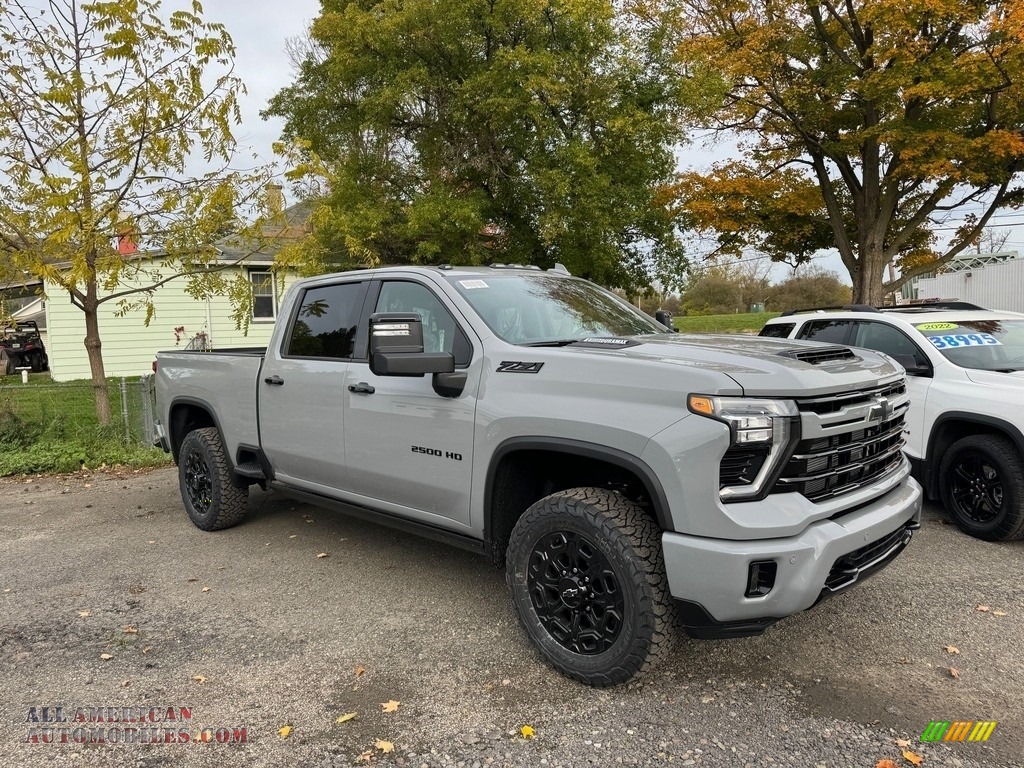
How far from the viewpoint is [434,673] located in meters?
3.50

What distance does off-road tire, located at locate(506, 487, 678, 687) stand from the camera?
9.96 feet

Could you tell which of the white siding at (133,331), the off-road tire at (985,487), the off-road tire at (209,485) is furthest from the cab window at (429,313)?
the white siding at (133,331)

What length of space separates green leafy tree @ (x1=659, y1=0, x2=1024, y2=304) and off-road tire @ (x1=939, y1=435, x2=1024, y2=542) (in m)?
9.65

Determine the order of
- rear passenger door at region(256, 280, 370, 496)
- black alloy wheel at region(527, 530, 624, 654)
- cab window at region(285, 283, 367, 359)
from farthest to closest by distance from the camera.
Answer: cab window at region(285, 283, 367, 359), rear passenger door at region(256, 280, 370, 496), black alloy wheel at region(527, 530, 624, 654)

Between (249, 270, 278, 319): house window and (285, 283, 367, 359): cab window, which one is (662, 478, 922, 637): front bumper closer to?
(285, 283, 367, 359): cab window

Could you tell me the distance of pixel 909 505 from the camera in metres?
3.50

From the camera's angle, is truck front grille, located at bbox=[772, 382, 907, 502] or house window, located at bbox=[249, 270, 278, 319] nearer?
truck front grille, located at bbox=[772, 382, 907, 502]

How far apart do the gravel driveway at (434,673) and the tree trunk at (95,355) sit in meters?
4.78

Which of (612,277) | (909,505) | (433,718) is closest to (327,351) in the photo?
(433,718)

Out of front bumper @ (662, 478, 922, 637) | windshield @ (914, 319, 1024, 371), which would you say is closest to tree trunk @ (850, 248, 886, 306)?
windshield @ (914, 319, 1024, 371)

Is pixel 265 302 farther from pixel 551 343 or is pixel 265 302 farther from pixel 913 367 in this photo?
pixel 551 343

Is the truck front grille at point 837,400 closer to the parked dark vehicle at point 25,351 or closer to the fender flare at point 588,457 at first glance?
the fender flare at point 588,457

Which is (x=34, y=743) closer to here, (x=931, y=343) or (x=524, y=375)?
(x=524, y=375)

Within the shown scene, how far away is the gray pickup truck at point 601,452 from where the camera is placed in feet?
9.42
